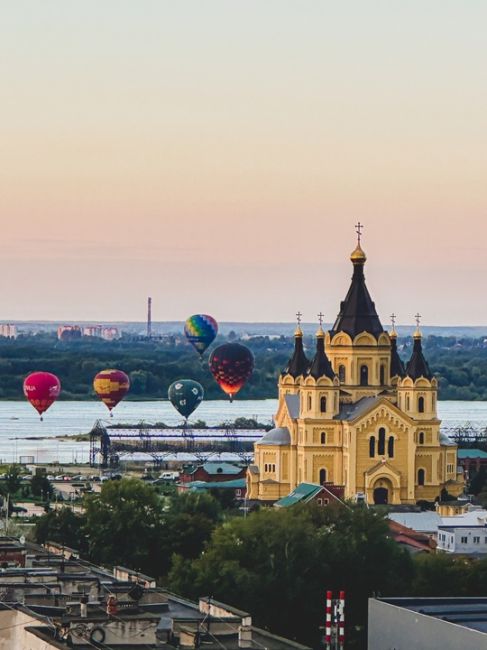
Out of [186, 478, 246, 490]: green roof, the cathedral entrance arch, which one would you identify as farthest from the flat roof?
[186, 478, 246, 490]: green roof

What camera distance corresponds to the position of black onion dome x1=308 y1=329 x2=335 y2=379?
68.3 metres

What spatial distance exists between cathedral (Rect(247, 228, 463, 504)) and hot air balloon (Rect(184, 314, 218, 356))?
40145 millimetres

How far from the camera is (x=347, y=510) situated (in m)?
50.1

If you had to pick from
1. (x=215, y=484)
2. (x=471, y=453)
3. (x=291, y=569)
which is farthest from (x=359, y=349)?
(x=291, y=569)

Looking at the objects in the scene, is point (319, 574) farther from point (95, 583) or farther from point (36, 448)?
point (36, 448)

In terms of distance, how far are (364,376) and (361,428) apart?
2.15 meters

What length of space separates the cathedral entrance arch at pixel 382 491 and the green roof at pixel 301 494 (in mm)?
1843

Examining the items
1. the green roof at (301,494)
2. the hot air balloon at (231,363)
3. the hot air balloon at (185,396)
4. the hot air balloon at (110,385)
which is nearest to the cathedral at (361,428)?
the green roof at (301,494)

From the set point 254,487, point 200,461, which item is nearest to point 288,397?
point 254,487

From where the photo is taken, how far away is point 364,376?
6988 centimetres

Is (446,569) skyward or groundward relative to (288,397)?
groundward

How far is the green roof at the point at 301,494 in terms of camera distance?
6506cm

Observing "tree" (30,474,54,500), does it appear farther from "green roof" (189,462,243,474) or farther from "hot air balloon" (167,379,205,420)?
"hot air balloon" (167,379,205,420)

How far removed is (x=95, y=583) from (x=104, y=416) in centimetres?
12638
